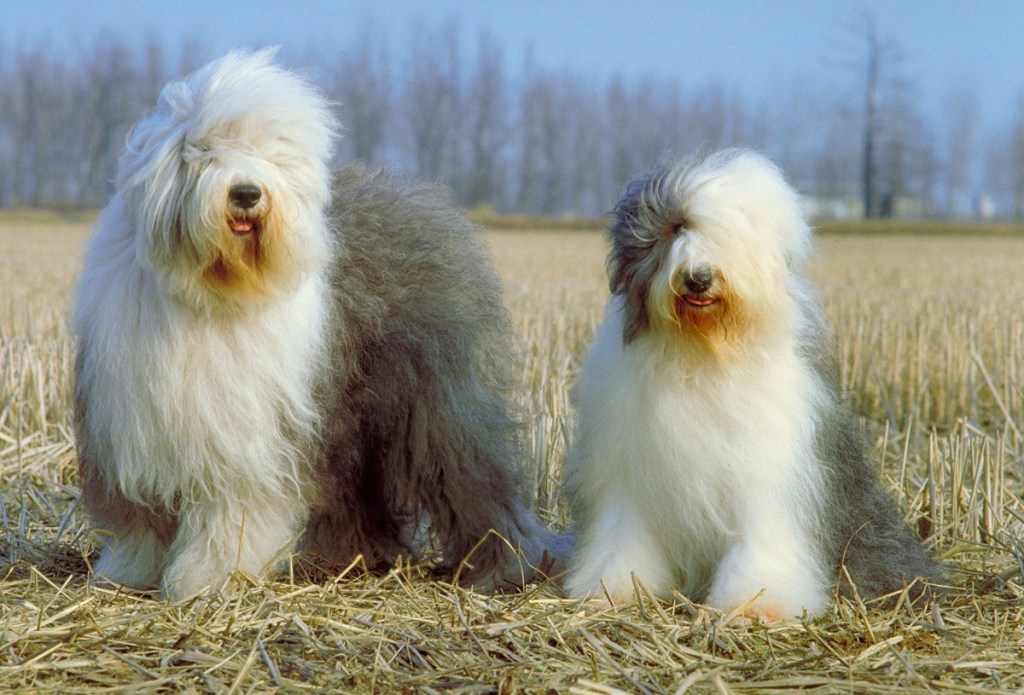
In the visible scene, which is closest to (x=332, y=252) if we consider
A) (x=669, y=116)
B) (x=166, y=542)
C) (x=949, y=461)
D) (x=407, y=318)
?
(x=407, y=318)

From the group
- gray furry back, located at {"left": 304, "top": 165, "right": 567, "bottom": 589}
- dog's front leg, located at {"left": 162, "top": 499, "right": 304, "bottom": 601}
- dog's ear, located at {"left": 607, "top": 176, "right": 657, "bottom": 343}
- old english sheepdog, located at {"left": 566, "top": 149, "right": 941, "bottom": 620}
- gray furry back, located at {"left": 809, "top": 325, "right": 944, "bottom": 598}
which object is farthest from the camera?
gray furry back, located at {"left": 304, "top": 165, "right": 567, "bottom": 589}

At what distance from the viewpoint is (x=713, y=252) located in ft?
→ 11.3

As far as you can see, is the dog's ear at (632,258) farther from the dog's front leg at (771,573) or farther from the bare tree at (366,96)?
the bare tree at (366,96)

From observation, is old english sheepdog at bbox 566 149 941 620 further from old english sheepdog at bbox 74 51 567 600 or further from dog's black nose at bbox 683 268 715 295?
old english sheepdog at bbox 74 51 567 600

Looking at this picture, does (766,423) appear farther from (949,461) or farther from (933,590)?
(949,461)

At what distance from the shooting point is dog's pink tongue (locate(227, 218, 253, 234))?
11.6 feet

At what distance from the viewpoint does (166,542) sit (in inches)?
163

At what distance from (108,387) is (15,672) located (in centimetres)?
105

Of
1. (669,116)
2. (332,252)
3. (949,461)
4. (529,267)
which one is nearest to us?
(332,252)

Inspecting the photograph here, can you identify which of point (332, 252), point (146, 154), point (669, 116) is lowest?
point (332, 252)

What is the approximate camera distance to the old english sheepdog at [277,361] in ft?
11.9

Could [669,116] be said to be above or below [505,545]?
above

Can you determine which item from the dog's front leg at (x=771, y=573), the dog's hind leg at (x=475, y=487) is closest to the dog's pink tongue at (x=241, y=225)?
the dog's hind leg at (x=475, y=487)

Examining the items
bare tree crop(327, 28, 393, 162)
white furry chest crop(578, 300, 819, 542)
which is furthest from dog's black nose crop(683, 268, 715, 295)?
bare tree crop(327, 28, 393, 162)
